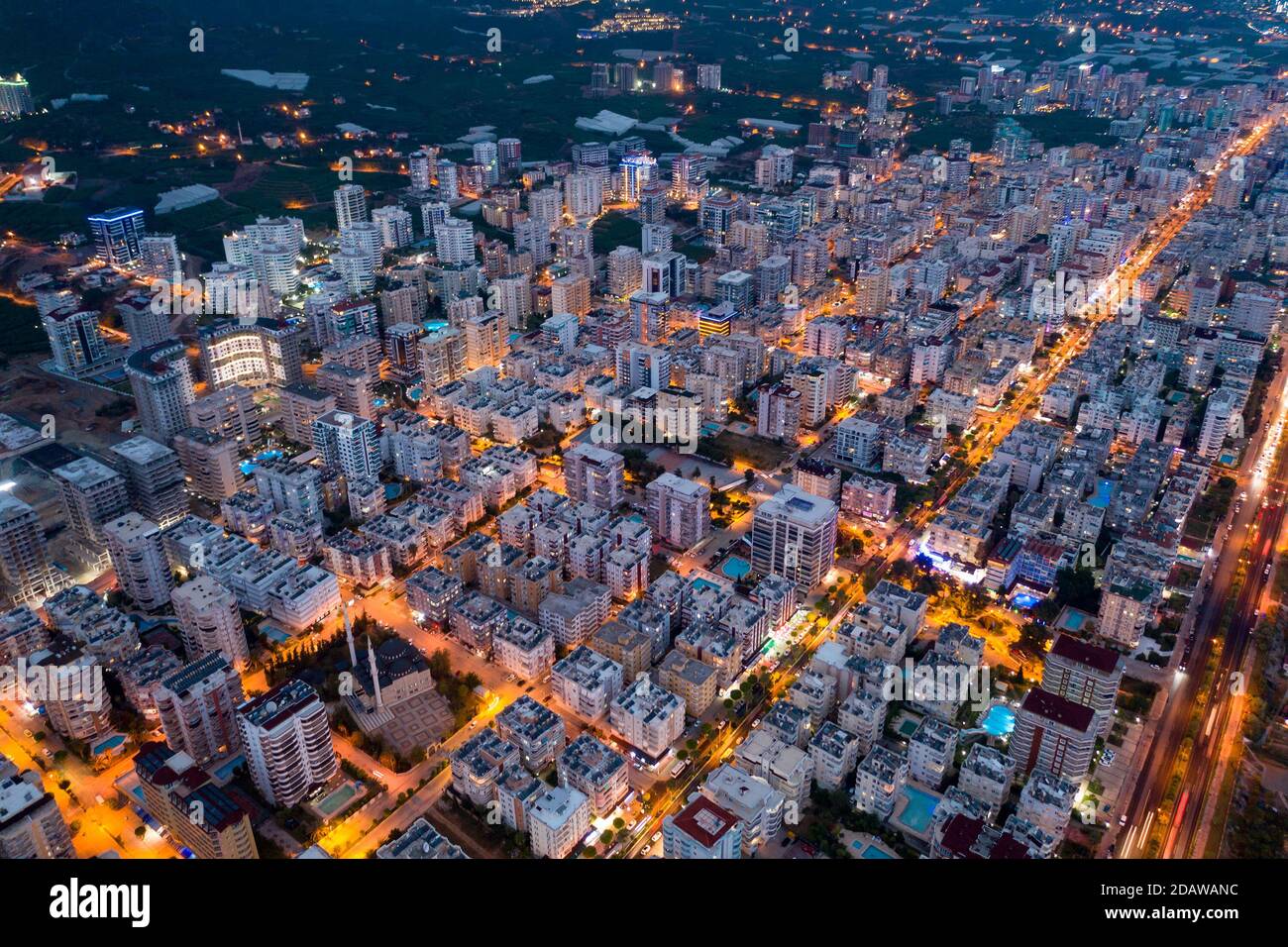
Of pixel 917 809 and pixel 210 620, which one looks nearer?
pixel 917 809

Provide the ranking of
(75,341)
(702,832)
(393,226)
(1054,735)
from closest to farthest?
1. (702,832)
2. (1054,735)
3. (75,341)
4. (393,226)

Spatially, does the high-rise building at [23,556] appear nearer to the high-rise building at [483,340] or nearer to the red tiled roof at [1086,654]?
the high-rise building at [483,340]

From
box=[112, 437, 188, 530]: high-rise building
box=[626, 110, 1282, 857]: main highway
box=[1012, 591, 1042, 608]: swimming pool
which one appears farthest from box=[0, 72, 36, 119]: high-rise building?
box=[1012, 591, 1042, 608]: swimming pool

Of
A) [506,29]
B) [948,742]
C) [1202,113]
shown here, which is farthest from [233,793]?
[506,29]

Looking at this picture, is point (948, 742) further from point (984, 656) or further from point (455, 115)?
point (455, 115)

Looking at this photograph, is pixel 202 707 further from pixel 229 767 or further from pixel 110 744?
pixel 110 744

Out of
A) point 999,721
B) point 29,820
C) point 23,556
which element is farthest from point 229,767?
point 999,721
